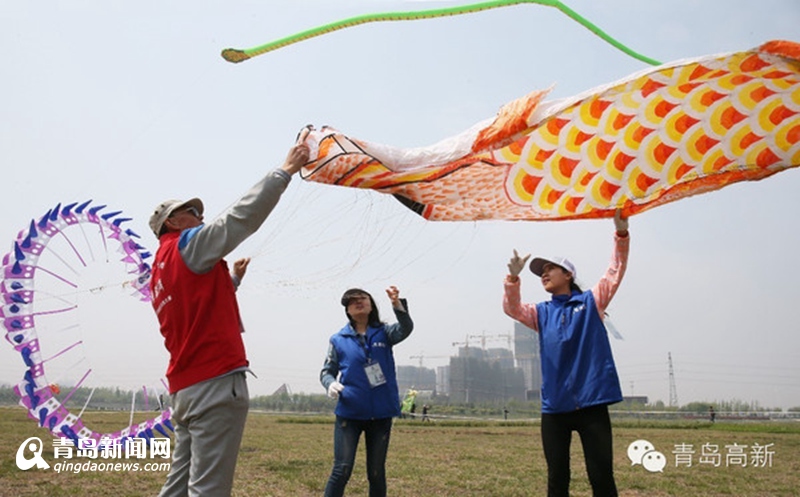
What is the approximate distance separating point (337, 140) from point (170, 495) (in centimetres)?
221

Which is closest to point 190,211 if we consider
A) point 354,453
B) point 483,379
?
point 354,453

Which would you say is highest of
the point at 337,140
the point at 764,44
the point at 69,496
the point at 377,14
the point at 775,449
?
the point at 377,14

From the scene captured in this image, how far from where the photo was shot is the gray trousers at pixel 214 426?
9.39ft

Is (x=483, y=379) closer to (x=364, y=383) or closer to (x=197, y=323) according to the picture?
(x=364, y=383)

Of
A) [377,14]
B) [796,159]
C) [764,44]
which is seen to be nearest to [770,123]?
[796,159]

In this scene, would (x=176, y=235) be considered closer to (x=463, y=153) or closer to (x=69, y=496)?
(x=463, y=153)

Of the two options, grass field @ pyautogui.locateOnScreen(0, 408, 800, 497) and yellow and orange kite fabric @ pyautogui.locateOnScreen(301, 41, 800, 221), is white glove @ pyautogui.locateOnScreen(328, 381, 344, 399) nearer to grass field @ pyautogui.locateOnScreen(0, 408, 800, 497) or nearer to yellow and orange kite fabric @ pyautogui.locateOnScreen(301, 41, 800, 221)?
yellow and orange kite fabric @ pyautogui.locateOnScreen(301, 41, 800, 221)

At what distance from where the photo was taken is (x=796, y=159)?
423cm

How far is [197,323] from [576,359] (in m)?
2.22

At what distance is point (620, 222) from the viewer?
4.35 m

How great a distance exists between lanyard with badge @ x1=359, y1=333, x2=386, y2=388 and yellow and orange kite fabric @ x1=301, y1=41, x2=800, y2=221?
111 cm

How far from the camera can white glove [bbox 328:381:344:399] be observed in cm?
479

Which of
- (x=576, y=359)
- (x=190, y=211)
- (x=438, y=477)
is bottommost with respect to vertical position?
(x=438, y=477)

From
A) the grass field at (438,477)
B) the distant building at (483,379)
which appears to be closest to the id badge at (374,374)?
the grass field at (438,477)
